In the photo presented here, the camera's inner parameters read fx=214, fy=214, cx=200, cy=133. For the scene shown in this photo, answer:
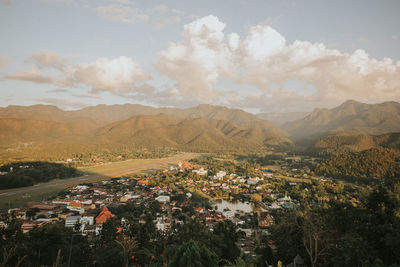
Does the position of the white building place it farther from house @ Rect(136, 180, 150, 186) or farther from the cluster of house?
house @ Rect(136, 180, 150, 186)

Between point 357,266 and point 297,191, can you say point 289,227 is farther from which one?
point 297,191

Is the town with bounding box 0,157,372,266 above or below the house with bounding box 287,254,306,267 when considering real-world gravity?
below

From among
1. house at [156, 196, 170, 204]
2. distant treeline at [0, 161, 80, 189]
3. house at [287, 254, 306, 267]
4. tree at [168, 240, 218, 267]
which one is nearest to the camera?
tree at [168, 240, 218, 267]

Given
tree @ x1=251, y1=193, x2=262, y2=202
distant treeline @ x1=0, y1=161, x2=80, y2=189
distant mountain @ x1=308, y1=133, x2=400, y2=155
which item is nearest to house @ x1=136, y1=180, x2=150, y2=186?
distant treeline @ x1=0, y1=161, x2=80, y2=189

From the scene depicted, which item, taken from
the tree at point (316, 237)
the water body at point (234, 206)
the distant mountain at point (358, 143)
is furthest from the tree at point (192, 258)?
the distant mountain at point (358, 143)

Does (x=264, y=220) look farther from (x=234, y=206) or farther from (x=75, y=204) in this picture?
(x=75, y=204)

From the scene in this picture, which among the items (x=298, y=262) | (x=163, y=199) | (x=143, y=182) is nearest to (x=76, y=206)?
(x=163, y=199)

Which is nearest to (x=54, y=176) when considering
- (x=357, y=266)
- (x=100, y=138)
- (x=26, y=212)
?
(x=26, y=212)
